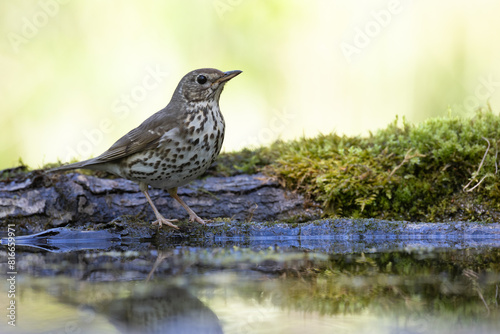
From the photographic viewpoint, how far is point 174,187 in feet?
16.8

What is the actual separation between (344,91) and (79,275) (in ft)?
23.6

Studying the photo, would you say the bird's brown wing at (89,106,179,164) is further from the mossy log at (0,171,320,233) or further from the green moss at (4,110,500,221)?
the green moss at (4,110,500,221)

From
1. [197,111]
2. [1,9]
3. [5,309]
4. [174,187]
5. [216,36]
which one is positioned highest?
[1,9]

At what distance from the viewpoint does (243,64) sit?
31.6 feet

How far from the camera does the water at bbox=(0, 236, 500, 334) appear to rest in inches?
62.5

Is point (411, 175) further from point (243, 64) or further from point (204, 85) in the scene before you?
point (243, 64)

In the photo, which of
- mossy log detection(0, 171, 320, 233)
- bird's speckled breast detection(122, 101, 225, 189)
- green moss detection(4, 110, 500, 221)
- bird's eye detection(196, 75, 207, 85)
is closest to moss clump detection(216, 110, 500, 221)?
green moss detection(4, 110, 500, 221)

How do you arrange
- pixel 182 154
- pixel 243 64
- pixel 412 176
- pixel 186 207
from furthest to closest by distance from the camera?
1. pixel 243 64
2. pixel 186 207
3. pixel 412 176
4. pixel 182 154

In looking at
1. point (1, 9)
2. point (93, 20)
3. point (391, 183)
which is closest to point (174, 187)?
point (391, 183)

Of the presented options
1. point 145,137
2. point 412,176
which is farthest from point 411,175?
point 145,137

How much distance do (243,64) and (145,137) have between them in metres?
4.95

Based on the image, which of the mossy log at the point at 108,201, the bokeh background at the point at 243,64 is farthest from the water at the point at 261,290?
the bokeh background at the point at 243,64

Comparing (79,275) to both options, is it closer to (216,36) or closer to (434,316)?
(434,316)

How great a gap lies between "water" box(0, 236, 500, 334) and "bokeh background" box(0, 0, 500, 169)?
18.5 feet
